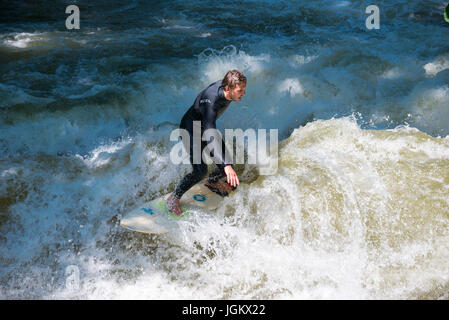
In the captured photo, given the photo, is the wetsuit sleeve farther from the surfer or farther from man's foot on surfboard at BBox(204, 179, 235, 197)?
man's foot on surfboard at BBox(204, 179, 235, 197)

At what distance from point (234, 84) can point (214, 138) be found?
1.52 feet

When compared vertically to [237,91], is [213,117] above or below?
below

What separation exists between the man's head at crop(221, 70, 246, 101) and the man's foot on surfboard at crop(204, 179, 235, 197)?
1235 millimetres

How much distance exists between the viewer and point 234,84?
3.15 m

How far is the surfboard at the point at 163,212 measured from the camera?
3.82 metres

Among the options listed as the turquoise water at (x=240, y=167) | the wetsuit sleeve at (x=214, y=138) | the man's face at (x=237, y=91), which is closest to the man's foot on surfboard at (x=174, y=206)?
the turquoise water at (x=240, y=167)

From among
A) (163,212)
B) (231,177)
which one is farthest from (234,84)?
(163,212)

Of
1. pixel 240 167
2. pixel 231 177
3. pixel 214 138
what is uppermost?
pixel 214 138

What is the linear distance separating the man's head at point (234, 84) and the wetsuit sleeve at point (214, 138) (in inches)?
7.8

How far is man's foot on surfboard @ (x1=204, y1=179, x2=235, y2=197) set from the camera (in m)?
4.17

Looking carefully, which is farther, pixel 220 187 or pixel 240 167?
pixel 240 167

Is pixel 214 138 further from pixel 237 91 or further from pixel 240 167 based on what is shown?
pixel 240 167

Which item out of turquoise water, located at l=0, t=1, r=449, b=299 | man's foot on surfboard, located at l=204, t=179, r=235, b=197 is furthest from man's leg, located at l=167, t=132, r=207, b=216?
man's foot on surfboard, located at l=204, t=179, r=235, b=197
